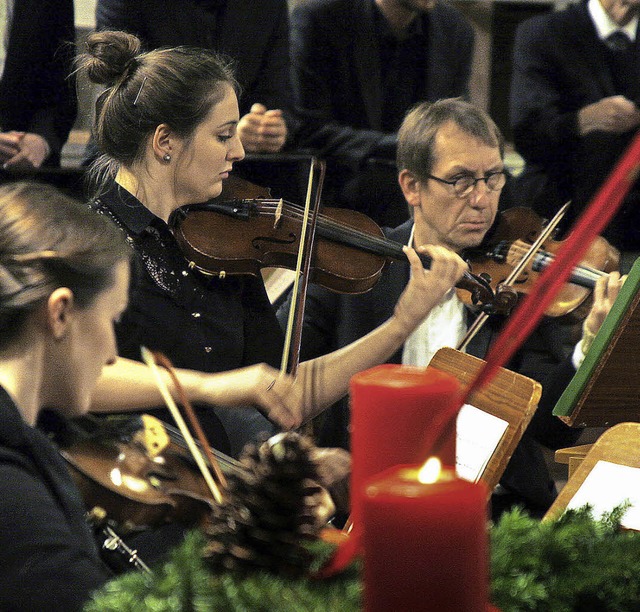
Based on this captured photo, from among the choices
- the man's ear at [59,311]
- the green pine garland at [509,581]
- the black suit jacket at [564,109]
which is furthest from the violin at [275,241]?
the green pine garland at [509,581]

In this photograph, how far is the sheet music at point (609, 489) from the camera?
1.13 m

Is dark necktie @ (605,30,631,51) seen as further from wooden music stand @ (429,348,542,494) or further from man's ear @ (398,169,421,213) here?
wooden music stand @ (429,348,542,494)

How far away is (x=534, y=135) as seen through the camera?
10.4 ft

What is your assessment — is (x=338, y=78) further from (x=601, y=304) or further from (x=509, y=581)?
(x=509, y=581)

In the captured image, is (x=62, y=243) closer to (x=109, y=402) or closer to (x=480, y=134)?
(x=109, y=402)

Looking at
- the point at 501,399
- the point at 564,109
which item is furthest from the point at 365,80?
the point at 501,399

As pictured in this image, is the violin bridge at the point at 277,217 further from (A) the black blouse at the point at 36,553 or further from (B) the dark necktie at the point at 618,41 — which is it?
(B) the dark necktie at the point at 618,41

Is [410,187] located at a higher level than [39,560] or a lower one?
lower

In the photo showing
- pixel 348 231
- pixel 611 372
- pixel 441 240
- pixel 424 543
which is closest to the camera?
pixel 424 543

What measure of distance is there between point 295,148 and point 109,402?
144cm

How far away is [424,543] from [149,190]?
1424 millimetres

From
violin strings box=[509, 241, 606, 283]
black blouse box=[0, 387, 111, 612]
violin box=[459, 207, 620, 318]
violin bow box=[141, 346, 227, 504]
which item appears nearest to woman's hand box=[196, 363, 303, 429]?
violin bow box=[141, 346, 227, 504]

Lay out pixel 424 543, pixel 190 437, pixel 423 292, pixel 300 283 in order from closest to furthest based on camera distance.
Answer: pixel 424 543 < pixel 190 437 < pixel 423 292 < pixel 300 283

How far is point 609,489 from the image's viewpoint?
1.17 m
